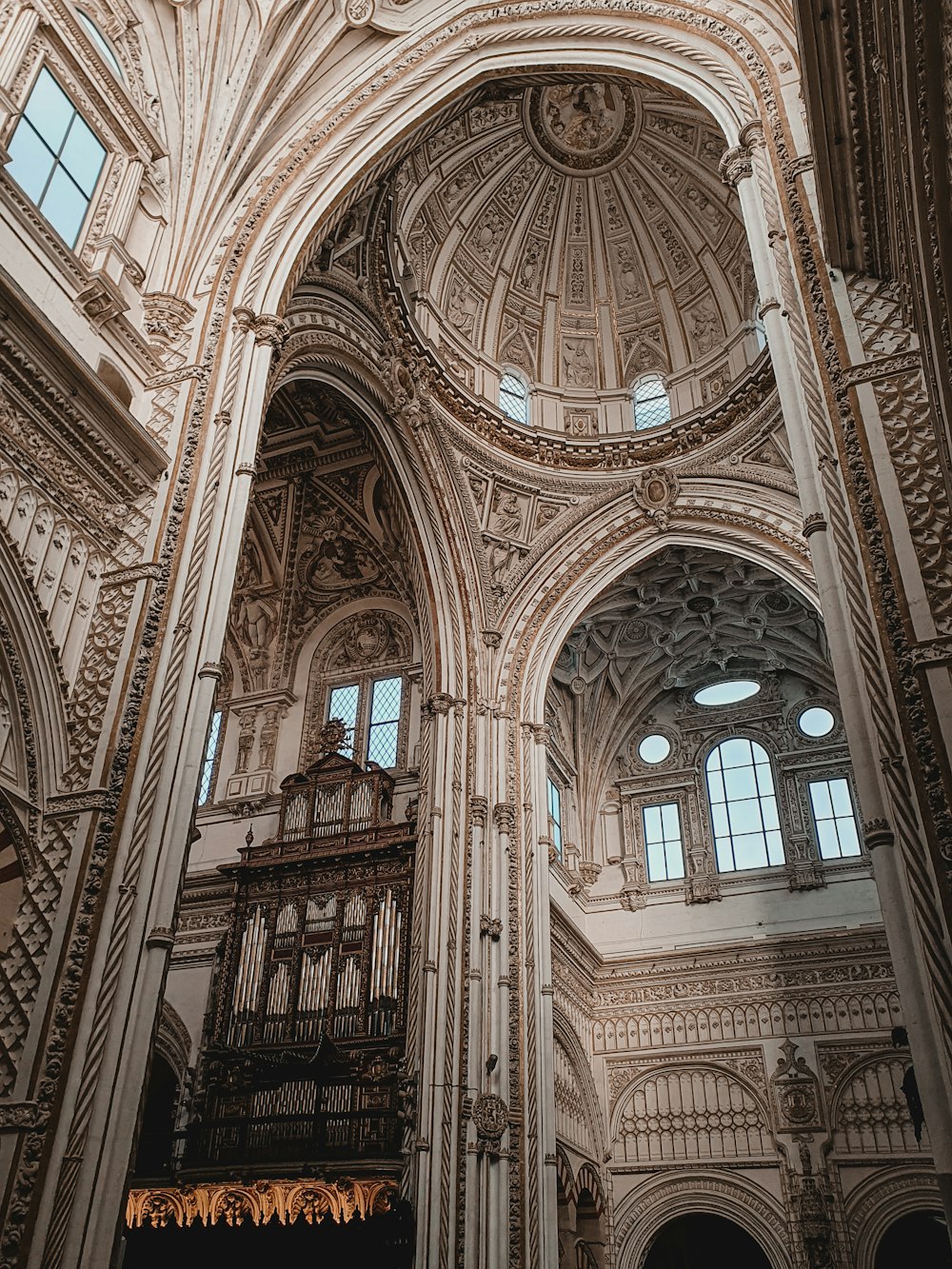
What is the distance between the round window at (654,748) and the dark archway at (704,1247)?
8.42 m

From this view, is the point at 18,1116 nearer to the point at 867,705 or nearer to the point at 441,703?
the point at 867,705

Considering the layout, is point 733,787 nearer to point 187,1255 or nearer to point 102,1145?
point 187,1255

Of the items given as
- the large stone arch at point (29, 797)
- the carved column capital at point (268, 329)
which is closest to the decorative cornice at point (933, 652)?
the large stone arch at point (29, 797)

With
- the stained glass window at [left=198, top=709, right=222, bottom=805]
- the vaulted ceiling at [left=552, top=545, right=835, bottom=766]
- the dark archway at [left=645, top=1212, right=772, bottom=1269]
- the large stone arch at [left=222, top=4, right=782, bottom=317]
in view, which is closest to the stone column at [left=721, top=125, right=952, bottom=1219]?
the large stone arch at [left=222, top=4, right=782, bottom=317]

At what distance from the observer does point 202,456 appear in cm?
995

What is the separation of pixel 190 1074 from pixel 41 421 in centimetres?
991

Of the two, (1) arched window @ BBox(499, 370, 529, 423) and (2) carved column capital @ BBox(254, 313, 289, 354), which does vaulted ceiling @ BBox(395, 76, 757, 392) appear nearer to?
(1) arched window @ BBox(499, 370, 529, 423)

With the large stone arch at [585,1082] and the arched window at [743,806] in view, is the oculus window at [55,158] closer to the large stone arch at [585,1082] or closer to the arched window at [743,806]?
the large stone arch at [585,1082]

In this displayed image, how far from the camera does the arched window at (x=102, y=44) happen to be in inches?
424

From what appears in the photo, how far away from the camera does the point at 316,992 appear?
14.8 m

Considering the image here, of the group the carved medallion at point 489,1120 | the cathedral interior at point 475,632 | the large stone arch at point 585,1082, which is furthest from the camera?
the large stone arch at point 585,1082

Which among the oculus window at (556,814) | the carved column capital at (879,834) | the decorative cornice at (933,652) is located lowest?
the carved column capital at (879,834)

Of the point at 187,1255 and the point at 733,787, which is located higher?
the point at 733,787

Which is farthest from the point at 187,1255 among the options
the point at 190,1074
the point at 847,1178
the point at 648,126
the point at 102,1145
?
the point at 648,126
